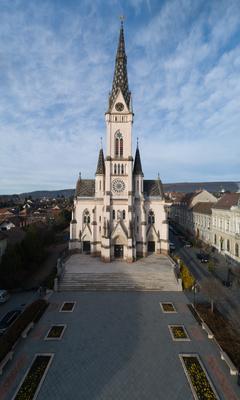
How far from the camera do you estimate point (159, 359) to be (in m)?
18.2

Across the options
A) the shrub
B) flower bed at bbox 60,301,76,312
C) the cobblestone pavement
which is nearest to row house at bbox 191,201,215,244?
the shrub

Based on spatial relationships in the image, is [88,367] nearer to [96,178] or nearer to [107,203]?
[107,203]

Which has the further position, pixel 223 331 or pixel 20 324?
pixel 20 324

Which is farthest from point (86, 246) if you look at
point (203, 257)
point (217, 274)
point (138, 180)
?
point (217, 274)

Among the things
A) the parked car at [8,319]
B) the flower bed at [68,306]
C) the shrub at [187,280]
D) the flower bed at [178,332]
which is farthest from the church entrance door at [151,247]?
the parked car at [8,319]

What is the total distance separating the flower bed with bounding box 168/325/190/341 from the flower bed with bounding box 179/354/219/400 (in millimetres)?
2288

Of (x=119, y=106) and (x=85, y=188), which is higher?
(x=119, y=106)

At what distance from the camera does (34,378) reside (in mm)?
16219

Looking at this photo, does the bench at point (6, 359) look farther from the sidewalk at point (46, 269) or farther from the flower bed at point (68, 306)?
the sidewalk at point (46, 269)

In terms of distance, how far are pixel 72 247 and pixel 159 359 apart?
27434 millimetres

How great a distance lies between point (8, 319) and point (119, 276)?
46.8 ft

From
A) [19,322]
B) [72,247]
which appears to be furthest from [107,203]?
[19,322]

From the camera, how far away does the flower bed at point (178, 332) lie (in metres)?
21.0

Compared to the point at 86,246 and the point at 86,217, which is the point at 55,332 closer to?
the point at 86,246
